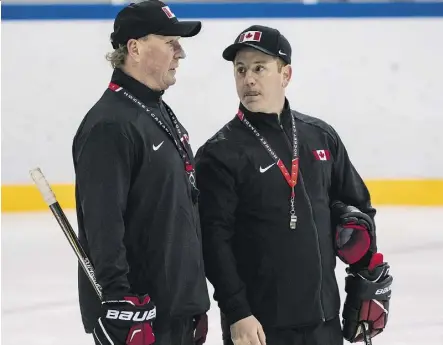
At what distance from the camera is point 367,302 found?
2.71 metres

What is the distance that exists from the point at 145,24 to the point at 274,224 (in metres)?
0.64

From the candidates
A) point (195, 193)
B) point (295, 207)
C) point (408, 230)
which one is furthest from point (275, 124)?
point (408, 230)

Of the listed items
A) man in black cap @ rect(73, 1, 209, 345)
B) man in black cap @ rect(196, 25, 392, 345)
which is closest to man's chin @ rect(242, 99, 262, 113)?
man in black cap @ rect(196, 25, 392, 345)

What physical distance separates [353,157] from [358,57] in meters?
0.83

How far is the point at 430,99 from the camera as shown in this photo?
809 cm

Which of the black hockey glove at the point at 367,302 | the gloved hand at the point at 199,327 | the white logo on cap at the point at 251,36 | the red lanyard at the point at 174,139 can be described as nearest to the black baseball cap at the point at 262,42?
the white logo on cap at the point at 251,36

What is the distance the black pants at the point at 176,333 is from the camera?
2.31 meters

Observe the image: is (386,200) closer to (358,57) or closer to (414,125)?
(414,125)

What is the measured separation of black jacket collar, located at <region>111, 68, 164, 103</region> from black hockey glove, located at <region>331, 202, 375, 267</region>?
646mm

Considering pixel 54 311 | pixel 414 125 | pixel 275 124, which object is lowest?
pixel 54 311

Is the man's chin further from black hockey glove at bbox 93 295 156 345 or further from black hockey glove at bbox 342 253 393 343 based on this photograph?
black hockey glove at bbox 93 295 156 345

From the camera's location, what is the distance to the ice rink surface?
15.1ft

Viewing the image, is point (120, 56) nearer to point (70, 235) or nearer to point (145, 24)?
point (145, 24)

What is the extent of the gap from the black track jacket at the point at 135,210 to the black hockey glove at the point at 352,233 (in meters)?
0.47
